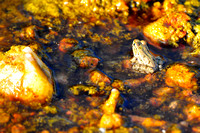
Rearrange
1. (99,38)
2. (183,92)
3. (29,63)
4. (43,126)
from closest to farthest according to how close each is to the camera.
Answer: (43,126) < (29,63) < (183,92) < (99,38)

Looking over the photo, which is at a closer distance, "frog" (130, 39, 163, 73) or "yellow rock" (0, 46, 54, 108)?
"yellow rock" (0, 46, 54, 108)

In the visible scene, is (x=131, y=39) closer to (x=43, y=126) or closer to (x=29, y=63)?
(x=29, y=63)

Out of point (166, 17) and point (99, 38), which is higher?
point (166, 17)

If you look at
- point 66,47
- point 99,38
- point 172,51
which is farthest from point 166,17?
point 66,47

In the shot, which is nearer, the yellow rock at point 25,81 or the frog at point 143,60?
the yellow rock at point 25,81

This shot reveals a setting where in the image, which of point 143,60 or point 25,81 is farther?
point 143,60
